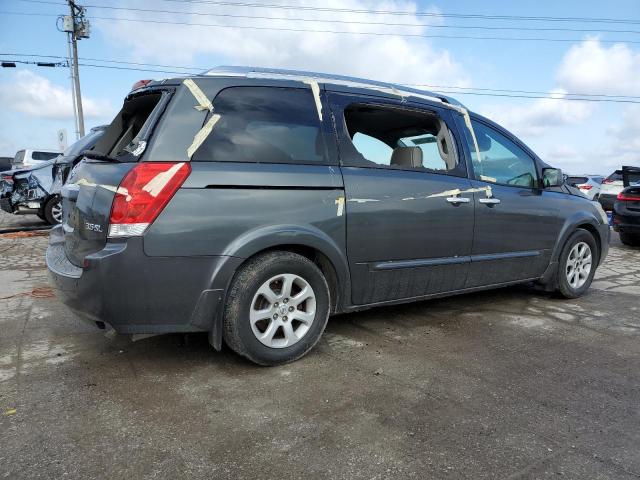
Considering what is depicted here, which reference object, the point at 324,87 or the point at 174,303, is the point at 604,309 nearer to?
the point at 324,87

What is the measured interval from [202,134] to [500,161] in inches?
107

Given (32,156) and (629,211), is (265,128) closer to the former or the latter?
(629,211)

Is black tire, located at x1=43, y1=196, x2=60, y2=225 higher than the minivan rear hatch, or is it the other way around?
the minivan rear hatch

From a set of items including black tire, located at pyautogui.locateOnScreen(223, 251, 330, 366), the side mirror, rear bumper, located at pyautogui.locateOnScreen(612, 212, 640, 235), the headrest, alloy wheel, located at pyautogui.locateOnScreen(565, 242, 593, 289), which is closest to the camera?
black tire, located at pyautogui.locateOnScreen(223, 251, 330, 366)

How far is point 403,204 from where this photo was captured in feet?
12.2

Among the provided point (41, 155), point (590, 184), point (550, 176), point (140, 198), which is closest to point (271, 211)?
point (140, 198)

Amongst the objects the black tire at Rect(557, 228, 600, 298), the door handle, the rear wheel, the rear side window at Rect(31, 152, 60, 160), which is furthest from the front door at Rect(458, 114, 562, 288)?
the rear side window at Rect(31, 152, 60, 160)

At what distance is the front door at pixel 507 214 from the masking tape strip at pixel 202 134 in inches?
84.7

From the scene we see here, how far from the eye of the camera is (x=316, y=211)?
3.30 metres

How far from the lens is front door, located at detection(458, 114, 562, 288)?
4281 millimetres

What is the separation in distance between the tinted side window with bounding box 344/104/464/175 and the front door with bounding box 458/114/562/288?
0.21 m

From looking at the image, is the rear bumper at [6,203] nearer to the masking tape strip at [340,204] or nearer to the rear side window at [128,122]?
the rear side window at [128,122]

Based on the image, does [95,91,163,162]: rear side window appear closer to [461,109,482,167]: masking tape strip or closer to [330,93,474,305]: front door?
[330,93,474,305]: front door

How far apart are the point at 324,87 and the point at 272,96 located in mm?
429
